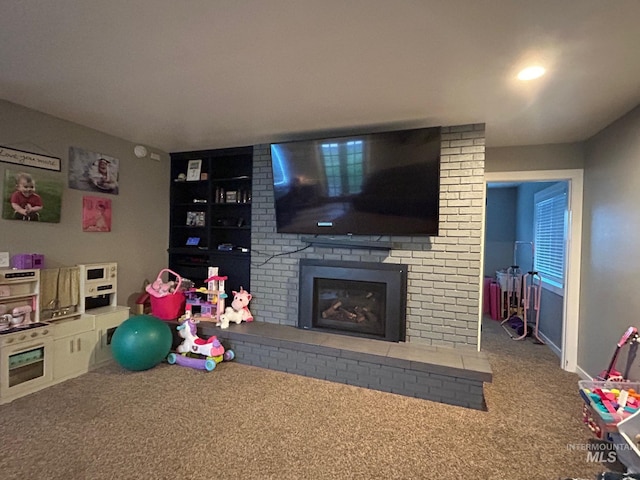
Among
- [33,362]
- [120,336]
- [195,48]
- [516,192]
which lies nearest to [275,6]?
[195,48]

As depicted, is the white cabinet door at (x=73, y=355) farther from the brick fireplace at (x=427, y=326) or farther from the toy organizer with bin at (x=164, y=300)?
the brick fireplace at (x=427, y=326)

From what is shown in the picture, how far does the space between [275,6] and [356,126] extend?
1.65 metres

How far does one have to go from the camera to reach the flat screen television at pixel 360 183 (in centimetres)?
284

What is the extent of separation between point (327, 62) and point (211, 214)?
8.81 feet

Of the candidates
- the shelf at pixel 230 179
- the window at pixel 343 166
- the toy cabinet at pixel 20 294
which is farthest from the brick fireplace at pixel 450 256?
the toy cabinet at pixel 20 294

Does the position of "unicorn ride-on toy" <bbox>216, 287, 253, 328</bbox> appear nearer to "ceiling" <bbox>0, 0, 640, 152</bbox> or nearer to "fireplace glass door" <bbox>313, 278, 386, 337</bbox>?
"fireplace glass door" <bbox>313, 278, 386, 337</bbox>

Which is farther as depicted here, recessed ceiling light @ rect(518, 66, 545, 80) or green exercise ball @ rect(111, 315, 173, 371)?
green exercise ball @ rect(111, 315, 173, 371)

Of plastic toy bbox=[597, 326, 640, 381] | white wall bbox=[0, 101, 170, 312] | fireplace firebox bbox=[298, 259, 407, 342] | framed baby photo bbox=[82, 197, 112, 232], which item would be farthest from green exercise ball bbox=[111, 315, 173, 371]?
plastic toy bbox=[597, 326, 640, 381]

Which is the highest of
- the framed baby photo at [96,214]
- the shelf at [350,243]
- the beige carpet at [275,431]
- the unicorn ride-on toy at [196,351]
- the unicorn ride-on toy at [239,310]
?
the framed baby photo at [96,214]

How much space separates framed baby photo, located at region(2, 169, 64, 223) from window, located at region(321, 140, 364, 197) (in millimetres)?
2458

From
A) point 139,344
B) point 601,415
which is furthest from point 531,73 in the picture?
point 139,344

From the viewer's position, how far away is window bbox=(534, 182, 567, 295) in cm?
393

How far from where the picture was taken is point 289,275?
3.60 m

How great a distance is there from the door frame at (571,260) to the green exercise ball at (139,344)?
3.93 m
